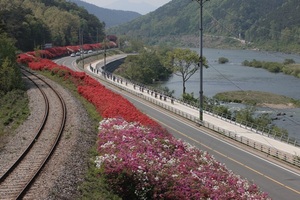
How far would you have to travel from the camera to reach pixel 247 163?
102ft

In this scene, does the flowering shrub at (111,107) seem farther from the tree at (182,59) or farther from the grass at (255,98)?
the grass at (255,98)

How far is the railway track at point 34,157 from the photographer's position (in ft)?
59.2

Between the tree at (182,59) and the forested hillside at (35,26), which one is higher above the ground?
the forested hillside at (35,26)

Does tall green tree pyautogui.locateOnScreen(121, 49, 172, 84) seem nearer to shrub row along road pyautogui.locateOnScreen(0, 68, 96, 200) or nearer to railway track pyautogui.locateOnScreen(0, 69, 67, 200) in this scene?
railway track pyautogui.locateOnScreen(0, 69, 67, 200)

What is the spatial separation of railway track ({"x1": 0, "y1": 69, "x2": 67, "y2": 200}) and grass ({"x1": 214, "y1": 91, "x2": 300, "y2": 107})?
5822 cm

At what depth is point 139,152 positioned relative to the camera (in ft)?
73.4

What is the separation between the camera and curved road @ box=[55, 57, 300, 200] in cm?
2578

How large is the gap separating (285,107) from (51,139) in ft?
220

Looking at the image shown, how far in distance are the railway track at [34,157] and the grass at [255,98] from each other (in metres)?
58.2

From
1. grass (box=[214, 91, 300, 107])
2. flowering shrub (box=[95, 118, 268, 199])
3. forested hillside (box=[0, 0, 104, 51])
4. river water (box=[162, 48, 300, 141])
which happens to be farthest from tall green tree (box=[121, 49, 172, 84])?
flowering shrub (box=[95, 118, 268, 199])

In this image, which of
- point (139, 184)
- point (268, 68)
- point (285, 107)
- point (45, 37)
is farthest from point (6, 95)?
point (268, 68)

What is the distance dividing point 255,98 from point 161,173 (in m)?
75.9

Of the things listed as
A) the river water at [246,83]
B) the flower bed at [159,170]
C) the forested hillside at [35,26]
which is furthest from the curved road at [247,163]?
the river water at [246,83]

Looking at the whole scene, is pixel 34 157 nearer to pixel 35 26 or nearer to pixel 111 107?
pixel 111 107
